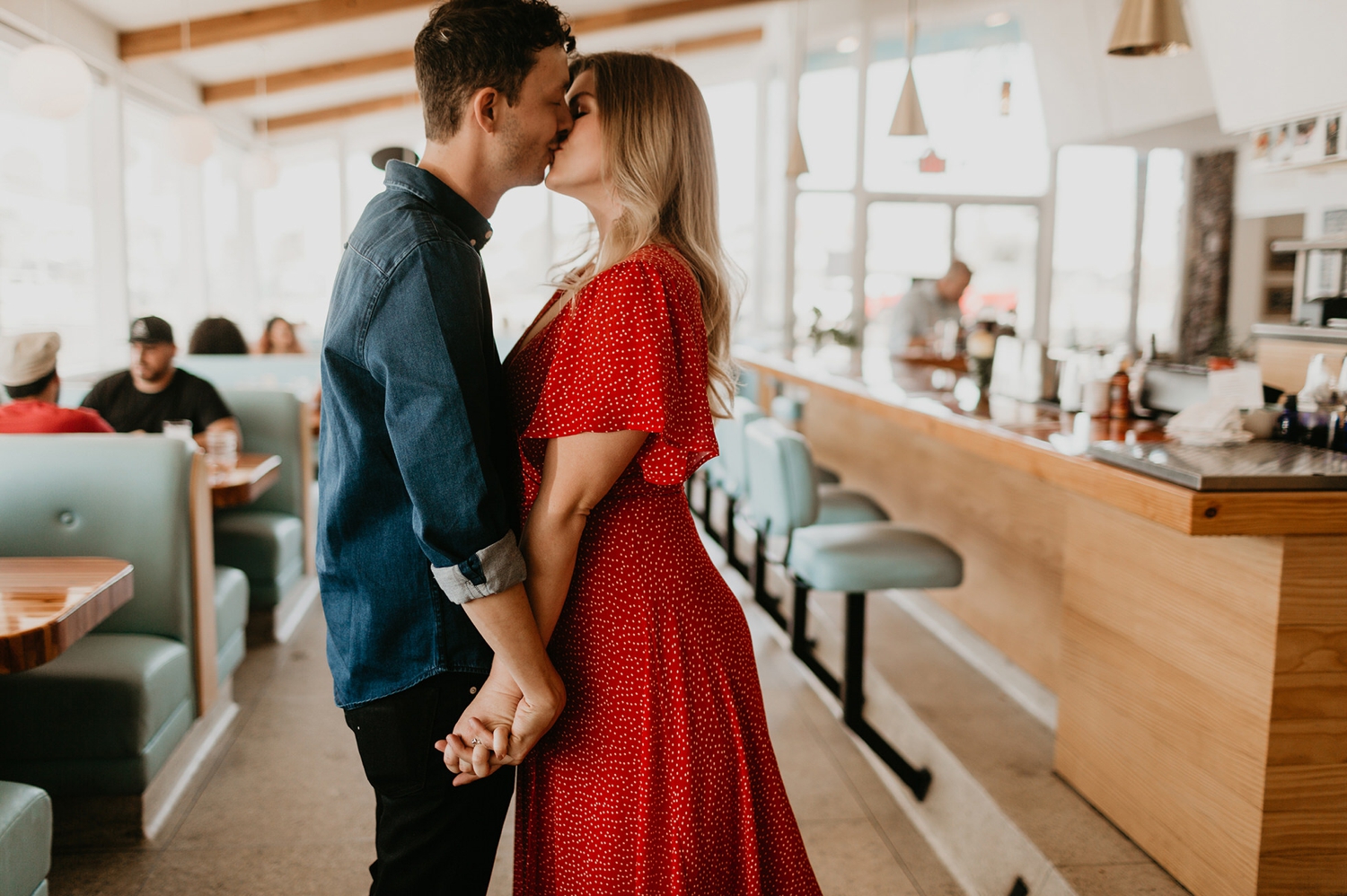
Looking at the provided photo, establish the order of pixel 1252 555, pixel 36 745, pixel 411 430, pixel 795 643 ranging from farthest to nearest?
pixel 795 643
pixel 36 745
pixel 1252 555
pixel 411 430

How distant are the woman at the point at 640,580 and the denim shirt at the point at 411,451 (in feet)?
0.33

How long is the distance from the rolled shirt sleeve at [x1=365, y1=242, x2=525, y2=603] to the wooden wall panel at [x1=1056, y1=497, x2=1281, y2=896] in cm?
152

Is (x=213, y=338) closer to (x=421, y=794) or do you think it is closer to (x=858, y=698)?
(x=858, y=698)

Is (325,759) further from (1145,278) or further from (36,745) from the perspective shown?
(1145,278)

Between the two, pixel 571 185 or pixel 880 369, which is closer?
pixel 571 185

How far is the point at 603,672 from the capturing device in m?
1.25

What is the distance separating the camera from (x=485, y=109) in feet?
3.78

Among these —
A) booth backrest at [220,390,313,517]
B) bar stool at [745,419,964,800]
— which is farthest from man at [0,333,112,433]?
bar stool at [745,419,964,800]

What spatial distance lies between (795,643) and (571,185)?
7.51 feet

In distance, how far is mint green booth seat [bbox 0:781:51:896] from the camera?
1605mm

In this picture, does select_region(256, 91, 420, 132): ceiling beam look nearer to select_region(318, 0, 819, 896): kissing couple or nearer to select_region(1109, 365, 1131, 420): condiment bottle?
select_region(1109, 365, 1131, 420): condiment bottle

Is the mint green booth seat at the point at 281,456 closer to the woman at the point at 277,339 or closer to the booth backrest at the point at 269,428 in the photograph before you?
the booth backrest at the point at 269,428

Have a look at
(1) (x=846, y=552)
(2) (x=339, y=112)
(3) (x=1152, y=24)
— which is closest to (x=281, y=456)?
(1) (x=846, y=552)

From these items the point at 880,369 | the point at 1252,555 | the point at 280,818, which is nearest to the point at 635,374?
the point at 1252,555
